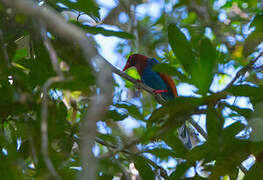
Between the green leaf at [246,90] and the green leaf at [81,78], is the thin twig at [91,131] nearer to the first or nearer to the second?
the green leaf at [81,78]

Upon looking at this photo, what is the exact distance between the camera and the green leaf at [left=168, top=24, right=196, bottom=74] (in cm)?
185

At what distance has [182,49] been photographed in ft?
6.27

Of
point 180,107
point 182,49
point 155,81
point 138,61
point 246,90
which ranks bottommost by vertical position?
point 155,81

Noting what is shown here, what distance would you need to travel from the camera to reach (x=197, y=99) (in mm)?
1683

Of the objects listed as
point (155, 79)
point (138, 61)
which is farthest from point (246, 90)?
point (138, 61)

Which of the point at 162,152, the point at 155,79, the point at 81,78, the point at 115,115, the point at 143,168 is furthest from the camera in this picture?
the point at 155,79

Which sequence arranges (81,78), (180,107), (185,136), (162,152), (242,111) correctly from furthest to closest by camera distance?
(185,136) → (162,152) → (242,111) → (180,107) → (81,78)

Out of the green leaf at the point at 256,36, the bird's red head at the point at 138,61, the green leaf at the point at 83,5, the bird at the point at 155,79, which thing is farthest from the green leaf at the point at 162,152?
the bird's red head at the point at 138,61

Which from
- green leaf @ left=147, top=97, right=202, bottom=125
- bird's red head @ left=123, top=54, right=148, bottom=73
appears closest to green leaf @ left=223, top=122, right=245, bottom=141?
green leaf @ left=147, top=97, right=202, bottom=125

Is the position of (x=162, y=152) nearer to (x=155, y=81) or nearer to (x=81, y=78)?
(x=81, y=78)

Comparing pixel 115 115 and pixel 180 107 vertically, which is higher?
pixel 180 107

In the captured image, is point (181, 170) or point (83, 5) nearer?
point (181, 170)

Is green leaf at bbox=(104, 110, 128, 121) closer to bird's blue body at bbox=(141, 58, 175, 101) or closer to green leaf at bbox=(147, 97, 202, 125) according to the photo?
green leaf at bbox=(147, 97, 202, 125)

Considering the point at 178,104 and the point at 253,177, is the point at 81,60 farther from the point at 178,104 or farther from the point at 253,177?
the point at 253,177
